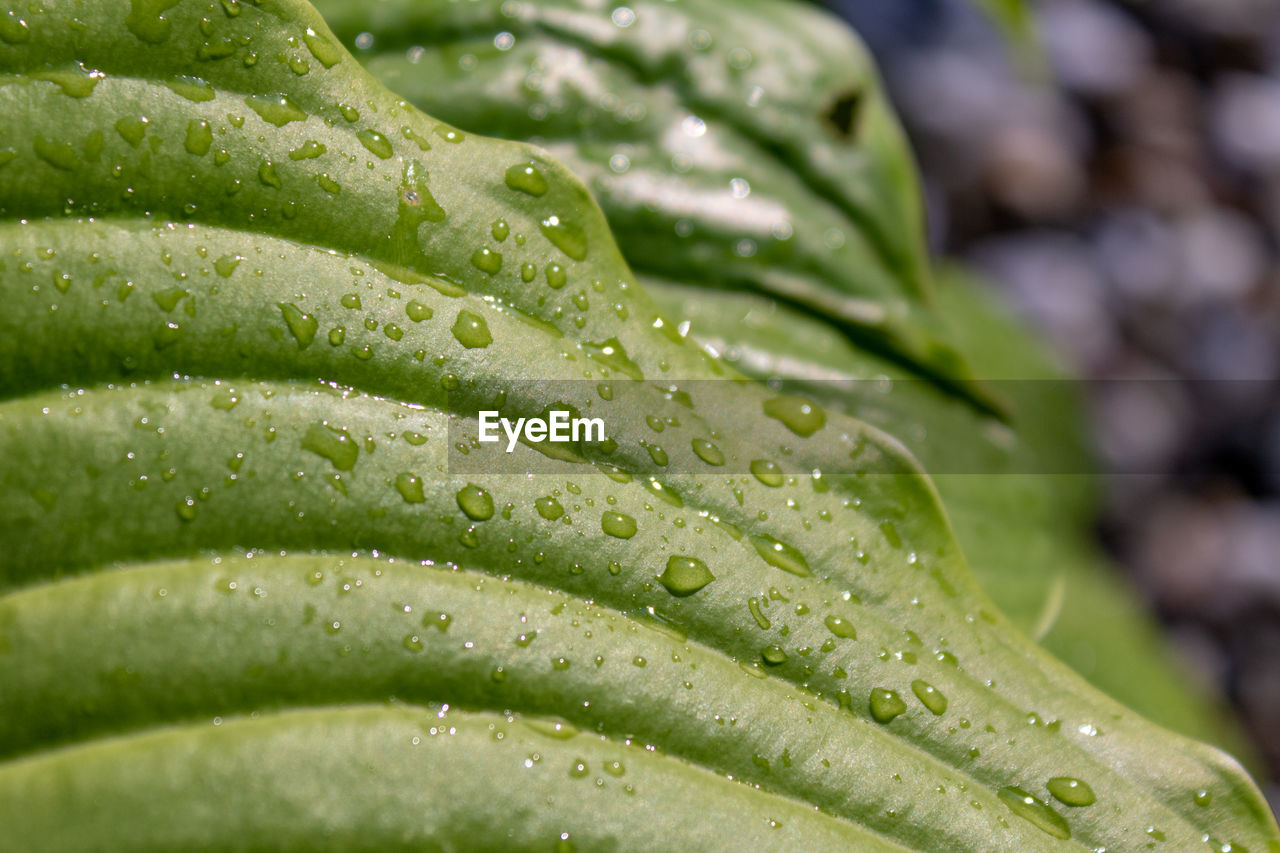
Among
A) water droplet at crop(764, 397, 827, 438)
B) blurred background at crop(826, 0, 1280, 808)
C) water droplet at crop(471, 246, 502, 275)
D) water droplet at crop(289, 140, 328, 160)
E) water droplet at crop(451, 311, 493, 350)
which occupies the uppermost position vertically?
water droplet at crop(289, 140, 328, 160)

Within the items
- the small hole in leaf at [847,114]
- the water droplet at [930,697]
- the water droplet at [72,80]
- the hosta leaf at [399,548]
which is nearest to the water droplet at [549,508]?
the hosta leaf at [399,548]

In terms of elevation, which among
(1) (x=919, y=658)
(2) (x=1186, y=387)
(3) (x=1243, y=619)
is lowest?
(3) (x=1243, y=619)

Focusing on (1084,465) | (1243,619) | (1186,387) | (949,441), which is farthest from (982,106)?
(949,441)

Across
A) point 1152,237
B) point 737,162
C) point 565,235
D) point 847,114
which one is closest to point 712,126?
point 737,162

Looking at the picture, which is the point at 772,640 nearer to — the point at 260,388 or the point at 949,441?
the point at 260,388

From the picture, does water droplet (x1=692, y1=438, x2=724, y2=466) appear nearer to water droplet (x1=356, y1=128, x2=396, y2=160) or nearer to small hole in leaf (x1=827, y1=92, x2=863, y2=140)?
water droplet (x1=356, y1=128, x2=396, y2=160)

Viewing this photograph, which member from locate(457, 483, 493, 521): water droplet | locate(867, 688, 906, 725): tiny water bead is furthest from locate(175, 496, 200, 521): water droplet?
locate(867, 688, 906, 725): tiny water bead

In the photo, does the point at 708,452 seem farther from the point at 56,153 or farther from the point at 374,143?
the point at 56,153
